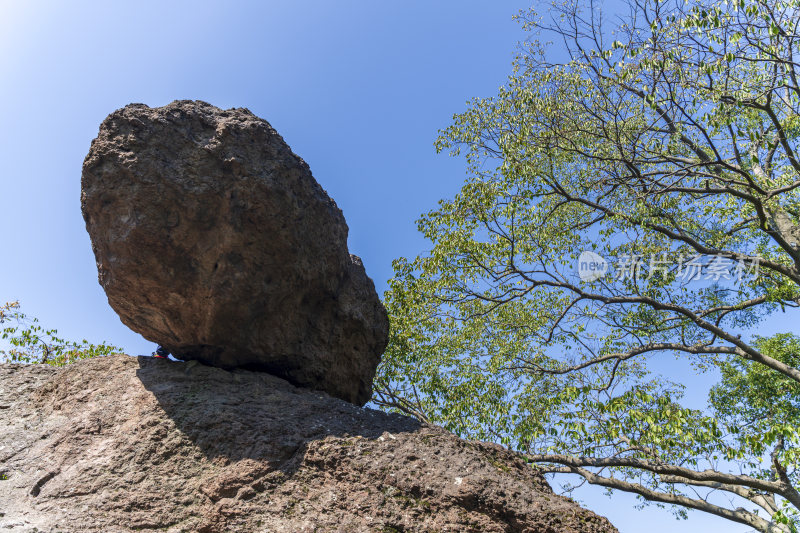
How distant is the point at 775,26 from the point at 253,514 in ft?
32.9

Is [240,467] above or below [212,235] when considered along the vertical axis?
below

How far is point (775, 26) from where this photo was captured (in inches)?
334

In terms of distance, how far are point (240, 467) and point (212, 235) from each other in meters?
2.52

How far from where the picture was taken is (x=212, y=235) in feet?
20.0

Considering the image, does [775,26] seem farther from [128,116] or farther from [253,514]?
[253,514]

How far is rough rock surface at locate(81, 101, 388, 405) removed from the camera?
5.95 m

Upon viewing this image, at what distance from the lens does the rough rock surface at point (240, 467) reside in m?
4.65

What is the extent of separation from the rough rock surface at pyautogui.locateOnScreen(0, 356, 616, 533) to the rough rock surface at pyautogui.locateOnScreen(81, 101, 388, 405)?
0.53 metres

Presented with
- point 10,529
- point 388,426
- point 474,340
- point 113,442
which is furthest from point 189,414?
point 474,340

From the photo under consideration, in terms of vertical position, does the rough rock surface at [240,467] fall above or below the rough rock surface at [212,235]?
below

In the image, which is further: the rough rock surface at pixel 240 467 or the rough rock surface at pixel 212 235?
the rough rock surface at pixel 212 235

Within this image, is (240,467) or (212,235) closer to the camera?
(240,467)

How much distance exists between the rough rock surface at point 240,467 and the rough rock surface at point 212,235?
529mm

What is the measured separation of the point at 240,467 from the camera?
5.10 m
